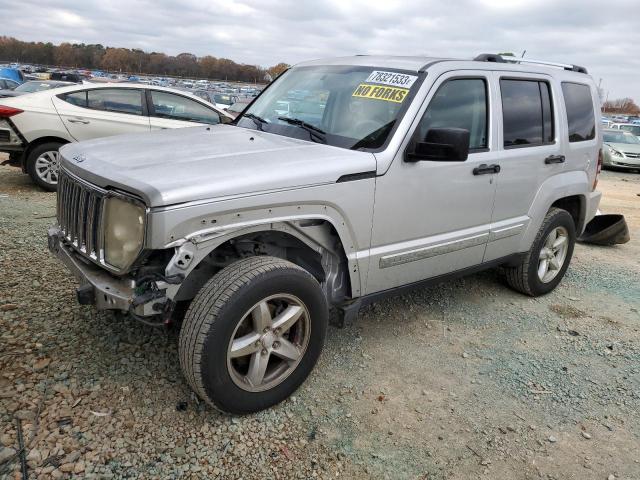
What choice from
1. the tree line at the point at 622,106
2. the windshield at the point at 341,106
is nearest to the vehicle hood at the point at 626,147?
the windshield at the point at 341,106

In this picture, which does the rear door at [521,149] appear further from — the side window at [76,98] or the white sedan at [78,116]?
the side window at [76,98]

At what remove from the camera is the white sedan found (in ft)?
24.0

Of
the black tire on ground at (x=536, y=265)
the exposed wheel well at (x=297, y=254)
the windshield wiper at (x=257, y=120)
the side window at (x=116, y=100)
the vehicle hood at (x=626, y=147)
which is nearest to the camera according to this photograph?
the exposed wheel well at (x=297, y=254)

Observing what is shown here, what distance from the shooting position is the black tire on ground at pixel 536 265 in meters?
4.58

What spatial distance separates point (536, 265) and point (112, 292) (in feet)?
11.9

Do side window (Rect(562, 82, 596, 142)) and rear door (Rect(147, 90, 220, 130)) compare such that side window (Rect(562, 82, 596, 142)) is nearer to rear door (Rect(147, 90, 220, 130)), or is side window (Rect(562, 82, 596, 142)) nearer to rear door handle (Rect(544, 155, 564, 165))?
rear door handle (Rect(544, 155, 564, 165))

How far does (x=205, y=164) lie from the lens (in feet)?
8.95

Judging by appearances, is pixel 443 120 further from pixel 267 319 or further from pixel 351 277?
pixel 267 319

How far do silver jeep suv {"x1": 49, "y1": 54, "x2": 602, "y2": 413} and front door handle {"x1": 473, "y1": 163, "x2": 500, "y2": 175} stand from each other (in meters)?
0.01

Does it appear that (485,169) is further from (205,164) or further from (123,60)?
(123,60)

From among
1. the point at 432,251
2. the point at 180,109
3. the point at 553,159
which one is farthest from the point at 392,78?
the point at 180,109

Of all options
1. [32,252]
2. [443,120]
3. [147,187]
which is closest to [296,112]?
[443,120]

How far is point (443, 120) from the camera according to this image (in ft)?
11.5

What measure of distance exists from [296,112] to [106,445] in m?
2.40
